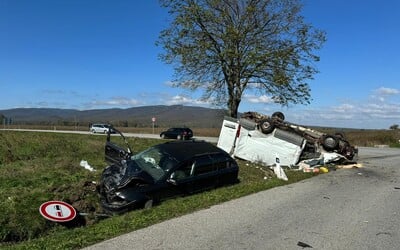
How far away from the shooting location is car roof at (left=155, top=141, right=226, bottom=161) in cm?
1106

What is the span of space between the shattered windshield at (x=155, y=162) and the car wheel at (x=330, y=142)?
423 inches

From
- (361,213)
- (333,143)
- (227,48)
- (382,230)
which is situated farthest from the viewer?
(227,48)

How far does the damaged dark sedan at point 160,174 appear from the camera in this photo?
9227mm

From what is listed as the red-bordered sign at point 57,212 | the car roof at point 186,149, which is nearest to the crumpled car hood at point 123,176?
the red-bordered sign at point 57,212

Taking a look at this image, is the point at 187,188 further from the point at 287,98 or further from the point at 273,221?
the point at 287,98

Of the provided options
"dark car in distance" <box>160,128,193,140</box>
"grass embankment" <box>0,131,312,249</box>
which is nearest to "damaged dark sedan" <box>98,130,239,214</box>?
"grass embankment" <box>0,131,312,249</box>

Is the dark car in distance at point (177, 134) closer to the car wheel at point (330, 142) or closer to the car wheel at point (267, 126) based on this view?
the car wheel at point (267, 126)

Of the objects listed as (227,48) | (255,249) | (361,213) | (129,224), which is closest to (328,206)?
(361,213)

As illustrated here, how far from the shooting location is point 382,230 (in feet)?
23.8

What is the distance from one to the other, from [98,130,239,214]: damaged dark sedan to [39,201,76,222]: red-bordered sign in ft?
2.86

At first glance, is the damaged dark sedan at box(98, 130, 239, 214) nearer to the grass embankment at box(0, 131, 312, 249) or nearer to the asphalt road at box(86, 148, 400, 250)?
the grass embankment at box(0, 131, 312, 249)

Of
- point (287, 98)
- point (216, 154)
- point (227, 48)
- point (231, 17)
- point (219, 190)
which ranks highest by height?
point (231, 17)

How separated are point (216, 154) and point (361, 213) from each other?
15.1 ft

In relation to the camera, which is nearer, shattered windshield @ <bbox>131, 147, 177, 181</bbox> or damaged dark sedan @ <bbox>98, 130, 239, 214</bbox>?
damaged dark sedan @ <bbox>98, 130, 239, 214</bbox>
